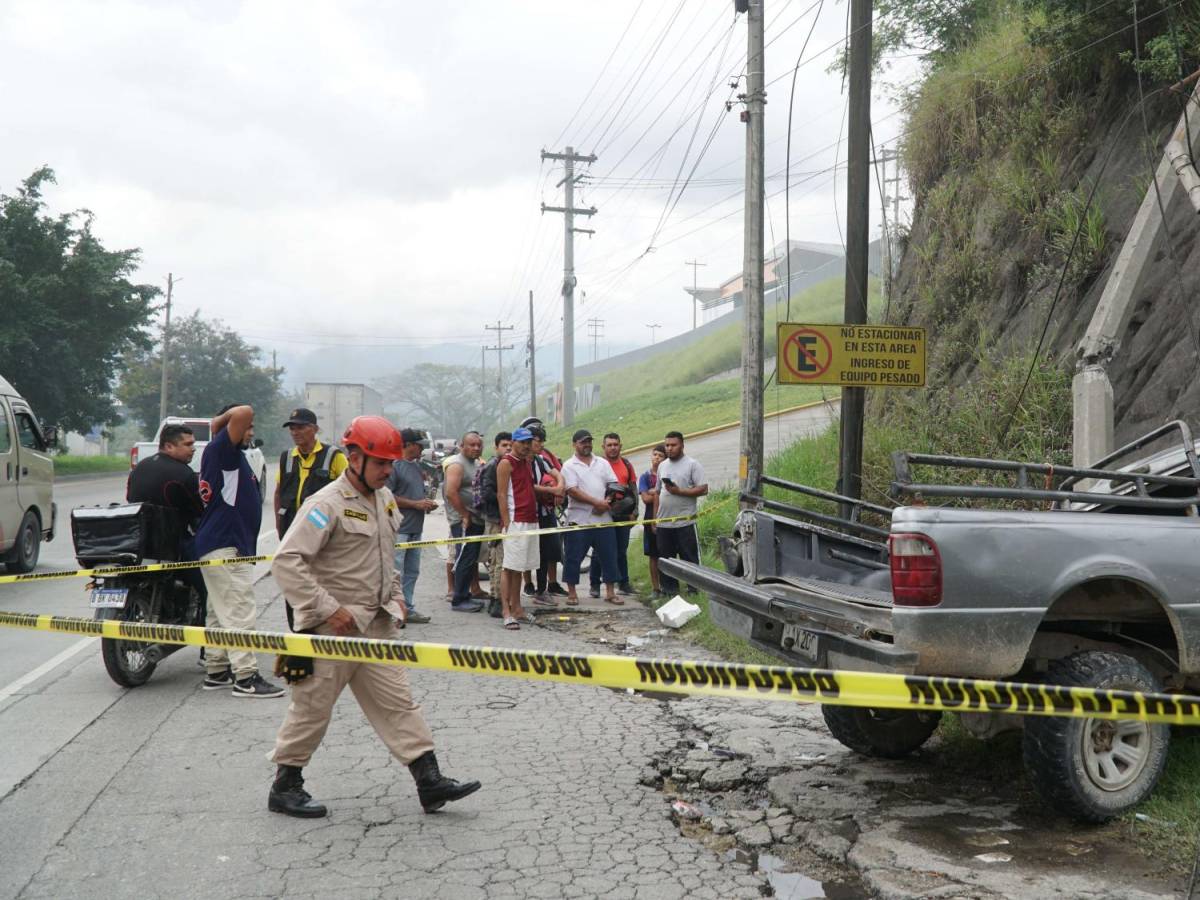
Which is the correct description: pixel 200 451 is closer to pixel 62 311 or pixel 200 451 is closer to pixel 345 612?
pixel 62 311

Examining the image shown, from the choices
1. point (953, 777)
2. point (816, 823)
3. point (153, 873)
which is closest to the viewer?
point (153, 873)

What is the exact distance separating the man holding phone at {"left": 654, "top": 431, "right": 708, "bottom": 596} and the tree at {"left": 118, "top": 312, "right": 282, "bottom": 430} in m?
58.8

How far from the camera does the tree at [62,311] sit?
3391cm

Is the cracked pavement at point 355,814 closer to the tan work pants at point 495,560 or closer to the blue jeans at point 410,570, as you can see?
the blue jeans at point 410,570

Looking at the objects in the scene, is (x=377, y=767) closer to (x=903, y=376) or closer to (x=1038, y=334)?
(x=903, y=376)

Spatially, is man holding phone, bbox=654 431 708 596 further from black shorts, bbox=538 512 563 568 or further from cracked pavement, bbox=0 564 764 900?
cracked pavement, bbox=0 564 764 900

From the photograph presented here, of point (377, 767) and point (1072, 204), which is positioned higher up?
point (1072, 204)

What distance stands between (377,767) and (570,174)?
43867 millimetres

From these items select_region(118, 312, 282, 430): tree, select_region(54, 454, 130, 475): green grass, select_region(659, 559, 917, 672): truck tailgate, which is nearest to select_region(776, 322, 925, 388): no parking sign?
select_region(659, 559, 917, 672): truck tailgate

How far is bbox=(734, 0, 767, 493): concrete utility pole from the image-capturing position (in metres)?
12.2

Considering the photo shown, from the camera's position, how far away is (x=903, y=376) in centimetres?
988

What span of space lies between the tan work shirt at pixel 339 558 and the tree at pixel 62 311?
3235 cm

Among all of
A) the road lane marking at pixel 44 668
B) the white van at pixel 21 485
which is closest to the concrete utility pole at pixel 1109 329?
the road lane marking at pixel 44 668

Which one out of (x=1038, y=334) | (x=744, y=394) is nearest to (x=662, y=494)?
(x=744, y=394)
